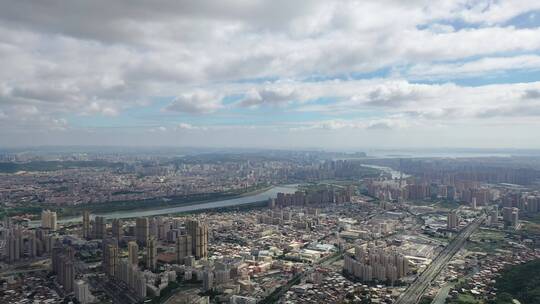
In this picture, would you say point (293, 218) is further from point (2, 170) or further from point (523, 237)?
point (2, 170)

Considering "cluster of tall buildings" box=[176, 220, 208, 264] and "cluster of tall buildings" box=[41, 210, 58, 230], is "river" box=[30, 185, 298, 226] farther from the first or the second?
"cluster of tall buildings" box=[176, 220, 208, 264]

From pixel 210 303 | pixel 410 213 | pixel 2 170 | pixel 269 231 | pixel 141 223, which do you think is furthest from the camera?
pixel 2 170

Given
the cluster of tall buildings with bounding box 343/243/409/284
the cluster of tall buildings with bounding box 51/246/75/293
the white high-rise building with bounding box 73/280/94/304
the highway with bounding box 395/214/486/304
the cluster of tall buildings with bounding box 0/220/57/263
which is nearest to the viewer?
the white high-rise building with bounding box 73/280/94/304

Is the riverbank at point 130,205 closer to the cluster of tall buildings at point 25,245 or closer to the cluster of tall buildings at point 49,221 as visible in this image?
the cluster of tall buildings at point 49,221

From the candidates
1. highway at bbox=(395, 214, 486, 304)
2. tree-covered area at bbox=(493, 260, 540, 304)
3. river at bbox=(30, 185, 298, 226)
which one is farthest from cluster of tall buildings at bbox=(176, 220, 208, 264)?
river at bbox=(30, 185, 298, 226)

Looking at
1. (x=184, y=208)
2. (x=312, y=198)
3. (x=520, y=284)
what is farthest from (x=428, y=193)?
(x=520, y=284)

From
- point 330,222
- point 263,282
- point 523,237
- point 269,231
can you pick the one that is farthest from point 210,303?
point 523,237

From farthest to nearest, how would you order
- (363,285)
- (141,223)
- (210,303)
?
(141,223)
(363,285)
(210,303)

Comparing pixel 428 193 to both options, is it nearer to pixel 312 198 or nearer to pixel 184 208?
pixel 312 198
